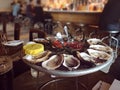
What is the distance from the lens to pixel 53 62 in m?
1.67

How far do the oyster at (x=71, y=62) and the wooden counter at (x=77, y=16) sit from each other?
3299mm

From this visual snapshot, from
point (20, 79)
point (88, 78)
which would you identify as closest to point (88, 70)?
point (88, 78)

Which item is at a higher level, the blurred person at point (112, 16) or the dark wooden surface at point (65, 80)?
the blurred person at point (112, 16)

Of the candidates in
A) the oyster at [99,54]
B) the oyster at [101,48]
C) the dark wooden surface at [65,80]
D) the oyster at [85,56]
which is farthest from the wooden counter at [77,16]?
the oyster at [85,56]

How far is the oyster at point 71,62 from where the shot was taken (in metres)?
1.58

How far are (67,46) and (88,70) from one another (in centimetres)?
49

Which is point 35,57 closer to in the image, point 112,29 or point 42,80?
point 42,80

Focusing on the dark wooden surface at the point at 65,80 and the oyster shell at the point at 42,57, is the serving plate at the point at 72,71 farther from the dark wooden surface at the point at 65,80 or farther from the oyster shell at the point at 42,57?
the dark wooden surface at the point at 65,80

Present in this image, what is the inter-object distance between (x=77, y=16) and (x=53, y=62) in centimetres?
403

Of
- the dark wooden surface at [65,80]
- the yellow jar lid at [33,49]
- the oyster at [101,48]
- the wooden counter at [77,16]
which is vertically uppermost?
the wooden counter at [77,16]

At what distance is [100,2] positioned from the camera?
18.7 feet

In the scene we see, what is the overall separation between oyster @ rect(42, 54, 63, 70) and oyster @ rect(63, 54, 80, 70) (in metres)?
0.05

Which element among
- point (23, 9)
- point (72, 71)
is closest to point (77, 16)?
point (72, 71)

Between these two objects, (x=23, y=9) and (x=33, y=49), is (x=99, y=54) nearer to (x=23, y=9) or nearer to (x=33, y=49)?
(x=33, y=49)
